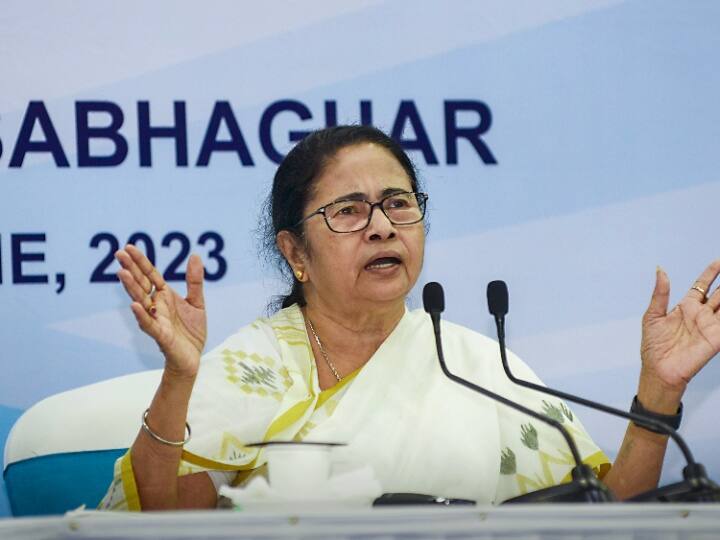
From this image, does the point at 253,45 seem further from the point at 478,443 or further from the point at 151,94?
the point at 478,443

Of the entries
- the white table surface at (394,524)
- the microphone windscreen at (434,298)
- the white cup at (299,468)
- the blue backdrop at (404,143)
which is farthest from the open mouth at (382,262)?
the white table surface at (394,524)

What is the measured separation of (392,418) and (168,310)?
0.53 m

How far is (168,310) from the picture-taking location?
1.81 meters

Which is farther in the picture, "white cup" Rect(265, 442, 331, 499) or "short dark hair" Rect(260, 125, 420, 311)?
"short dark hair" Rect(260, 125, 420, 311)

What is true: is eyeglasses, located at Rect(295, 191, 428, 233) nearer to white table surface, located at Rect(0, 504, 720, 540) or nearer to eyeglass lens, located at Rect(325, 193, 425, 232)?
eyeglass lens, located at Rect(325, 193, 425, 232)

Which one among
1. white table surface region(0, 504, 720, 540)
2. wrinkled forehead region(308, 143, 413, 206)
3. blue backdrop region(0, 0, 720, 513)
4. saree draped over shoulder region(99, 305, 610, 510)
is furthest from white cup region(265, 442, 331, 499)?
blue backdrop region(0, 0, 720, 513)

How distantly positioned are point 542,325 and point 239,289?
0.76 metres

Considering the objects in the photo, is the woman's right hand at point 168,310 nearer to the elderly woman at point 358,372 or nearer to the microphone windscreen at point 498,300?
the elderly woman at point 358,372

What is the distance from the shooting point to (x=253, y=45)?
2.65m

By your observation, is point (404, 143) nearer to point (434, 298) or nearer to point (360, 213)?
point (360, 213)

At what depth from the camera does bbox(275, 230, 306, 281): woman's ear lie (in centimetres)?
232

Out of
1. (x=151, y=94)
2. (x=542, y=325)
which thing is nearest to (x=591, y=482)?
(x=542, y=325)

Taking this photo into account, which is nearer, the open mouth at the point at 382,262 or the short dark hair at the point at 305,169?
the open mouth at the point at 382,262

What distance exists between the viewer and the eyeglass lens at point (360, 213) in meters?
2.20
